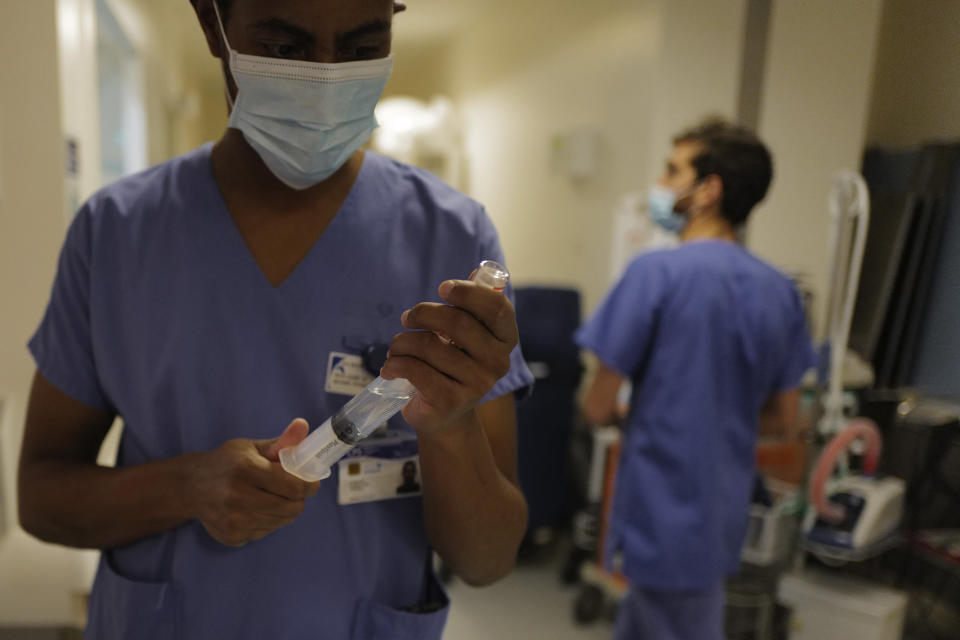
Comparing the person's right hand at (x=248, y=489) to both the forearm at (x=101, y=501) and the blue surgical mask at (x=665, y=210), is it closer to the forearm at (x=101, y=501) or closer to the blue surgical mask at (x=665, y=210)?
the forearm at (x=101, y=501)

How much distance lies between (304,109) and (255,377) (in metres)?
0.26

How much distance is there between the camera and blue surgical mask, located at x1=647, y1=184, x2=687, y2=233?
5.26 feet

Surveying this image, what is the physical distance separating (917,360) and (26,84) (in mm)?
1041

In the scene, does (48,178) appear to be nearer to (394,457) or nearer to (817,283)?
(394,457)

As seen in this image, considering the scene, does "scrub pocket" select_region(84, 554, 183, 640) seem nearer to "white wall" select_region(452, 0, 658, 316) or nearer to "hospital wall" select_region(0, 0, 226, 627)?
"hospital wall" select_region(0, 0, 226, 627)

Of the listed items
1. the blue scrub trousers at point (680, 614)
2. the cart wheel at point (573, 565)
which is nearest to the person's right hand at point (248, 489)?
the blue scrub trousers at point (680, 614)

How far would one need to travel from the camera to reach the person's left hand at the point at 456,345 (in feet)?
1.35

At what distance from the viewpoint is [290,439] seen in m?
0.50

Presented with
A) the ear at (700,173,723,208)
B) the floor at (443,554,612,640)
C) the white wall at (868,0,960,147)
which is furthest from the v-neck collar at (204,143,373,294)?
the ear at (700,173,723,208)

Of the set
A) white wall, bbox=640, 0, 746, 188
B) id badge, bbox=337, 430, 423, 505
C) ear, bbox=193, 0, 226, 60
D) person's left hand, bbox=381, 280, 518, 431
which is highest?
white wall, bbox=640, 0, 746, 188

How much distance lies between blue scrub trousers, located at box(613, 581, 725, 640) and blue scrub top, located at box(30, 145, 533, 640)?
106cm

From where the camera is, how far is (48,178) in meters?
0.77

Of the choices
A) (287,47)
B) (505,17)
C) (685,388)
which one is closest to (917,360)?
(287,47)

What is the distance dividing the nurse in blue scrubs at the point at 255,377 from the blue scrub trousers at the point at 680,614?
40.7 inches
